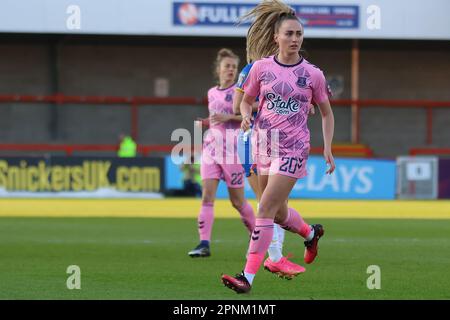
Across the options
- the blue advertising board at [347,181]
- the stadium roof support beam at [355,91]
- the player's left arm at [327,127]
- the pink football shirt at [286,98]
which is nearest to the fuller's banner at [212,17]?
the stadium roof support beam at [355,91]

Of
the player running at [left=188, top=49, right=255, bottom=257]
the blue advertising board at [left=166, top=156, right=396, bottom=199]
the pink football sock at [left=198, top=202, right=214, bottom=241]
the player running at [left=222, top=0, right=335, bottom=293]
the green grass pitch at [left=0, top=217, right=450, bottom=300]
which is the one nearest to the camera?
the green grass pitch at [left=0, top=217, right=450, bottom=300]

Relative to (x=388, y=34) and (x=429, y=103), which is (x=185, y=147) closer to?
(x=388, y=34)

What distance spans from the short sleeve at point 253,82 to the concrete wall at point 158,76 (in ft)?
87.5

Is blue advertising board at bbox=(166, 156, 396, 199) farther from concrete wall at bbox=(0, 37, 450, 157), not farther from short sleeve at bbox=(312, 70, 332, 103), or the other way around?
short sleeve at bbox=(312, 70, 332, 103)

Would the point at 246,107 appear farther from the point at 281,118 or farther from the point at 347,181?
the point at 347,181

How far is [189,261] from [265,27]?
2.99 meters

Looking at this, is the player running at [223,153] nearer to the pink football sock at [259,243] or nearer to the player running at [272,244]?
the player running at [272,244]

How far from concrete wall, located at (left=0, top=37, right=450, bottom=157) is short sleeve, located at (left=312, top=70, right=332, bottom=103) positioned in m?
26.7

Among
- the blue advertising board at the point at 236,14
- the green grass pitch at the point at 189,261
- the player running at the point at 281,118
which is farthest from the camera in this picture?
the blue advertising board at the point at 236,14

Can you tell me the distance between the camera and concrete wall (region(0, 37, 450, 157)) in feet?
116

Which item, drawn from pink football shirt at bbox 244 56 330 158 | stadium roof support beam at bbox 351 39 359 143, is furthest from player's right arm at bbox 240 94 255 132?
stadium roof support beam at bbox 351 39 359 143

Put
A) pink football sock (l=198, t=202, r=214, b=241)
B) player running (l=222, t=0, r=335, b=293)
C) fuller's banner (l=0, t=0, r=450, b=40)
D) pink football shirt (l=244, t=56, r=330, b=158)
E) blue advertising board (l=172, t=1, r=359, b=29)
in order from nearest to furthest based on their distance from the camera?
player running (l=222, t=0, r=335, b=293)
pink football shirt (l=244, t=56, r=330, b=158)
pink football sock (l=198, t=202, r=214, b=241)
fuller's banner (l=0, t=0, r=450, b=40)
blue advertising board (l=172, t=1, r=359, b=29)

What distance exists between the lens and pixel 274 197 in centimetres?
868

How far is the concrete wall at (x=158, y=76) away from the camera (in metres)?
35.3
